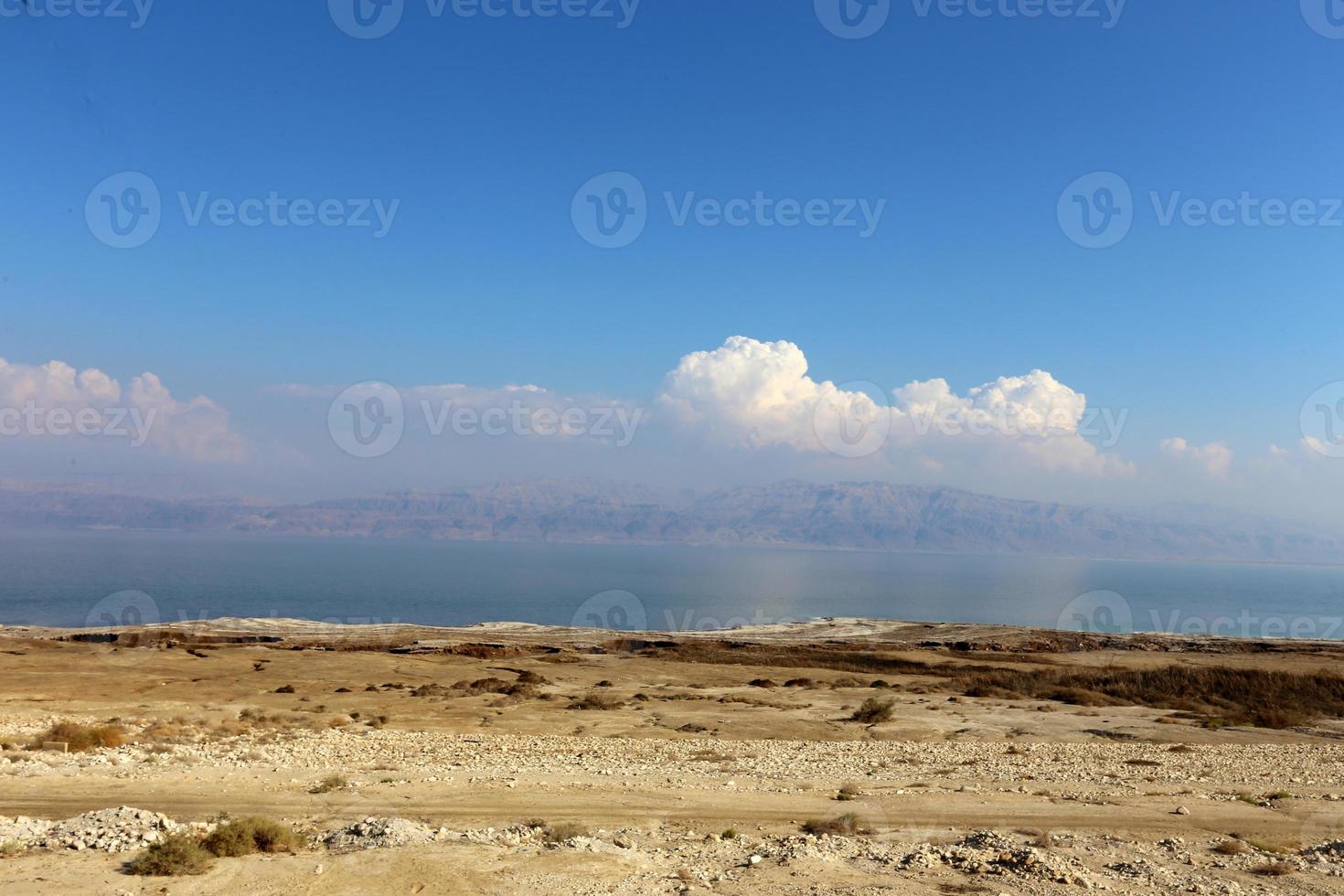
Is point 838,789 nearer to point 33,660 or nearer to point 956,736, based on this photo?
point 956,736

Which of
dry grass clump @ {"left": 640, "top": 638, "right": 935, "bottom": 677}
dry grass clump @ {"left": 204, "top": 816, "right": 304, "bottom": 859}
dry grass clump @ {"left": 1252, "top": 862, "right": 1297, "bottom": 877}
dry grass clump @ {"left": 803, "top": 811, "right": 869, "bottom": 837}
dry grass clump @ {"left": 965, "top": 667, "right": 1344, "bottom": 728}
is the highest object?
dry grass clump @ {"left": 204, "top": 816, "right": 304, "bottom": 859}

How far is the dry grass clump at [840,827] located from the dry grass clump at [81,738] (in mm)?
17950

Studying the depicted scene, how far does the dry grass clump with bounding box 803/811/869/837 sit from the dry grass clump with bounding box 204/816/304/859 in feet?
28.6

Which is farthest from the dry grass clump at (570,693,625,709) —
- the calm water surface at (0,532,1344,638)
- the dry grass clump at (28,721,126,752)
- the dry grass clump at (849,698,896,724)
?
the calm water surface at (0,532,1344,638)

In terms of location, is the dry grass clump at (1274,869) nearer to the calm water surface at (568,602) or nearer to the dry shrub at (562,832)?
the dry shrub at (562,832)

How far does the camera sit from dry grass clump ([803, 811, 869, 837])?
14.8m

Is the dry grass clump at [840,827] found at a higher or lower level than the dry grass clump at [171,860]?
lower

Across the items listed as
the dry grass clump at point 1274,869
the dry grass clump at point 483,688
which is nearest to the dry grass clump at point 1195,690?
the dry grass clump at point 483,688

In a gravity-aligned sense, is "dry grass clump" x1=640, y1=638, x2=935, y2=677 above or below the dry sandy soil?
below

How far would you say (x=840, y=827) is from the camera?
15.0m

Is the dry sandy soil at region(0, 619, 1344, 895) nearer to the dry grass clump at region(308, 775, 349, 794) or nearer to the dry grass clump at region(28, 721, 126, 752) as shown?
the dry grass clump at region(308, 775, 349, 794)

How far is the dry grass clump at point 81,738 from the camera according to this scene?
68.9 ft

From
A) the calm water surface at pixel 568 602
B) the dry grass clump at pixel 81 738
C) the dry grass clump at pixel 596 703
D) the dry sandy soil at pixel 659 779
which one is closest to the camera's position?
the dry sandy soil at pixel 659 779

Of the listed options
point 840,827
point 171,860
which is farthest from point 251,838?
A: point 840,827
